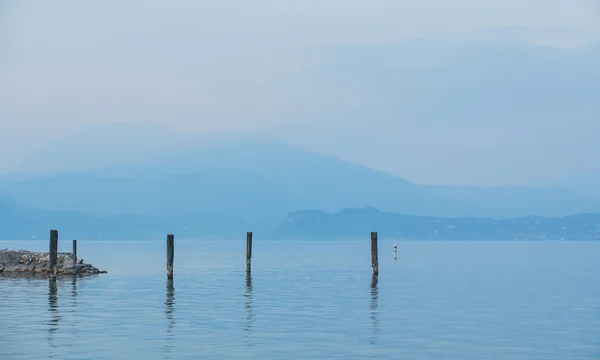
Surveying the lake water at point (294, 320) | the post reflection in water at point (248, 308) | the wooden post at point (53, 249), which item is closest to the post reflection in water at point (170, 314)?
the lake water at point (294, 320)

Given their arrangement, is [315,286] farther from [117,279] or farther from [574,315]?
[574,315]

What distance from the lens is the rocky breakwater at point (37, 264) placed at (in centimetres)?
6569

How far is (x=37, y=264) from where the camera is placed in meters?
66.8

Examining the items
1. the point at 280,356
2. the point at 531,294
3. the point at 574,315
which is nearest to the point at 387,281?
the point at 531,294

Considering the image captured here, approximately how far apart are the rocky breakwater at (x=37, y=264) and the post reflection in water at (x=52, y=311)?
9.14m

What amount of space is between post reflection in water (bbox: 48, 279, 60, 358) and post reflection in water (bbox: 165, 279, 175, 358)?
3402 millimetres

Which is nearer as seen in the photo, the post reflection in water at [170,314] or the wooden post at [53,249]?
the post reflection in water at [170,314]

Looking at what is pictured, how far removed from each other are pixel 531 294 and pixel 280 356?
2995 cm

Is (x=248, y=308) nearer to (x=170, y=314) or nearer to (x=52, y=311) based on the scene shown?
(x=170, y=314)

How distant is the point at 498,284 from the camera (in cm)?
6225

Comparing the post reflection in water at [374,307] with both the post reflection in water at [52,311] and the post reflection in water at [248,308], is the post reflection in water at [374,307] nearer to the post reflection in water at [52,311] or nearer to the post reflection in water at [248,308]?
the post reflection in water at [248,308]

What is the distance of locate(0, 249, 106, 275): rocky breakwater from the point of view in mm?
65688

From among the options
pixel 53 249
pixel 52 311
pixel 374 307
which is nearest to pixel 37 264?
pixel 53 249

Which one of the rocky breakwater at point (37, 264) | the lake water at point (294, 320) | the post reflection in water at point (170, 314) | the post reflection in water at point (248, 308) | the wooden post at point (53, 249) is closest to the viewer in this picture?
the lake water at point (294, 320)
